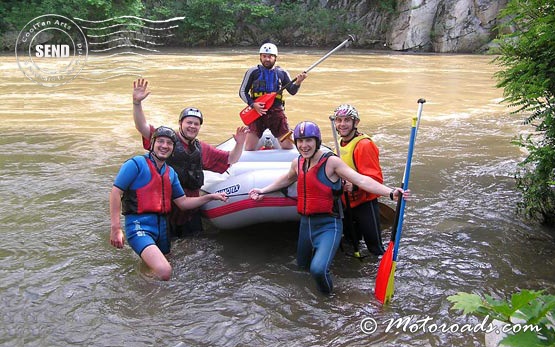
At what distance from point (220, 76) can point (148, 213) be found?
40.7ft

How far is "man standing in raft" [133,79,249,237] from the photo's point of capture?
13.6 feet

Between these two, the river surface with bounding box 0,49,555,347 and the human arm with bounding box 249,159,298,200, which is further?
the human arm with bounding box 249,159,298,200

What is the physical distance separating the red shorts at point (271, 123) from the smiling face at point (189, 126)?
1451mm

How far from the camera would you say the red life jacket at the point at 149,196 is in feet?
12.6

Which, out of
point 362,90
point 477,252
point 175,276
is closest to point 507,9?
point 477,252

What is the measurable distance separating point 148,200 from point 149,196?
0.03 m

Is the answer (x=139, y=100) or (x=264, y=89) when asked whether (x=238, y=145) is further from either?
(x=264, y=89)

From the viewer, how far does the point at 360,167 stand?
4.04 meters

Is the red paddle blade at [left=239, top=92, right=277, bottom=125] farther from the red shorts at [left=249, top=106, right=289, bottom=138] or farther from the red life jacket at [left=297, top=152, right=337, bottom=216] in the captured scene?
the red life jacket at [left=297, top=152, right=337, bottom=216]

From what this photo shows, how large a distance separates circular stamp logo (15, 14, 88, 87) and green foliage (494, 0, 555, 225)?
12.2m

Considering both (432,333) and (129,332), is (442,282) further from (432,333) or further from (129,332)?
(129,332)

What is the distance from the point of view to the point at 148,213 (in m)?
3.89

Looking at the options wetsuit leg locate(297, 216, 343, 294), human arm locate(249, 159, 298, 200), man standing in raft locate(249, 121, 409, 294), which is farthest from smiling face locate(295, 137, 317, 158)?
wetsuit leg locate(297, 216, 343, 294)

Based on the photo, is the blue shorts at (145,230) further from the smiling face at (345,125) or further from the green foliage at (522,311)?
the green foliage at (522,311)
